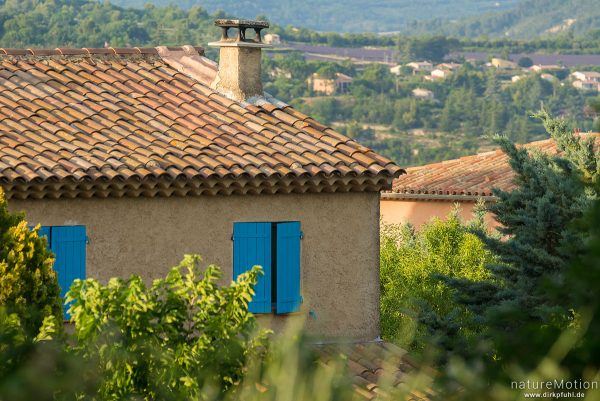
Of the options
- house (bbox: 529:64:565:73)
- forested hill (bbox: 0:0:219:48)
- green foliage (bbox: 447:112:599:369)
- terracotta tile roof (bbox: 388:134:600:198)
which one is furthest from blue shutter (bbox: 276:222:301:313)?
house (bbox: 529:64:565:73)

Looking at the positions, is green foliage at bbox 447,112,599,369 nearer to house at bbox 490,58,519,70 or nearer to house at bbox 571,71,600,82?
house at bbox 571,71,600,82

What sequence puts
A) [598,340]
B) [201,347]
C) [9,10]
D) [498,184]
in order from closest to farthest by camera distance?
[598,340]
[201,347]
[498,184]
[9,10]

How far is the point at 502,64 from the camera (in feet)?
481

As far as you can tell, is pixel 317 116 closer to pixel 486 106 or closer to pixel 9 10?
pixel 486 106

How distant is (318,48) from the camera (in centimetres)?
13312

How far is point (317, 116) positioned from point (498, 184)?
218 ft

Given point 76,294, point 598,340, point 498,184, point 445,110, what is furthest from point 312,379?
point 445,110

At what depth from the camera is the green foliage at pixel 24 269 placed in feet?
34.2

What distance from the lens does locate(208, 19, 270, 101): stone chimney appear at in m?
15.0

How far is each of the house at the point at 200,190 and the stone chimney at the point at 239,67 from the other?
18 cm

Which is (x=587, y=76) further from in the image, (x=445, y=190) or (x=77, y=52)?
(x=77, y=52)

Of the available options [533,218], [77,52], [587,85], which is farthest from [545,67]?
[77,52]

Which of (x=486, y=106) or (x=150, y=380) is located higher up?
(x=486, y=106)

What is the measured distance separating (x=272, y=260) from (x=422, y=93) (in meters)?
99.6
